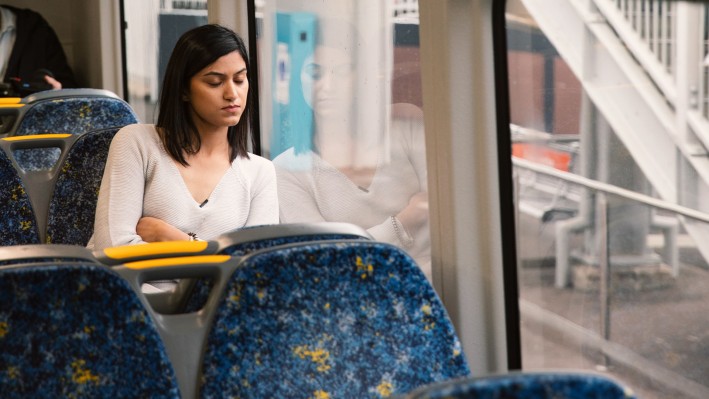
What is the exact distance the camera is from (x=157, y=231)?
2318mm

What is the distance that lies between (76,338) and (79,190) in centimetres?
164

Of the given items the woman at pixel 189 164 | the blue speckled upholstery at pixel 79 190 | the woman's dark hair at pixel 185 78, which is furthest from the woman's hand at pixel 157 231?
the blue speckled upholstery at pixel 79 190

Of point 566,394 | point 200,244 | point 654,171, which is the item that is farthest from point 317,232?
point 566,394

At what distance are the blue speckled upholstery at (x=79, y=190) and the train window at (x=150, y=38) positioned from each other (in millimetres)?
1405

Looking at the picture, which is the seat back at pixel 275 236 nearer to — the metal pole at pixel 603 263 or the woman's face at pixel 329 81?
the metal pole at pixel 603 263

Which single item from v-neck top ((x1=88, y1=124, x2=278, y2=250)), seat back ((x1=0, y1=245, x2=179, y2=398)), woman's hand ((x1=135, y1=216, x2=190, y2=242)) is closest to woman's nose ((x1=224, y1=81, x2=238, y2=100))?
v-neck top ((x1=88, y1=124, x2=278, y2=250))

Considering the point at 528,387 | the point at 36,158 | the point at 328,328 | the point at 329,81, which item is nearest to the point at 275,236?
the point at 328,328

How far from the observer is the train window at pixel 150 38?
14.8 ft

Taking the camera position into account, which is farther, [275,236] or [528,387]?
[275,236]

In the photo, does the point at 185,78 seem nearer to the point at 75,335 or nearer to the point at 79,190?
the point at 79,190

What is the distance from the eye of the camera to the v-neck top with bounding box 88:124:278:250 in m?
2.32

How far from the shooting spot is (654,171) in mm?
1694

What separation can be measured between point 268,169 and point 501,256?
2.46 feet

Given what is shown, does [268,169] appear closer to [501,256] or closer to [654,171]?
[501,256]
